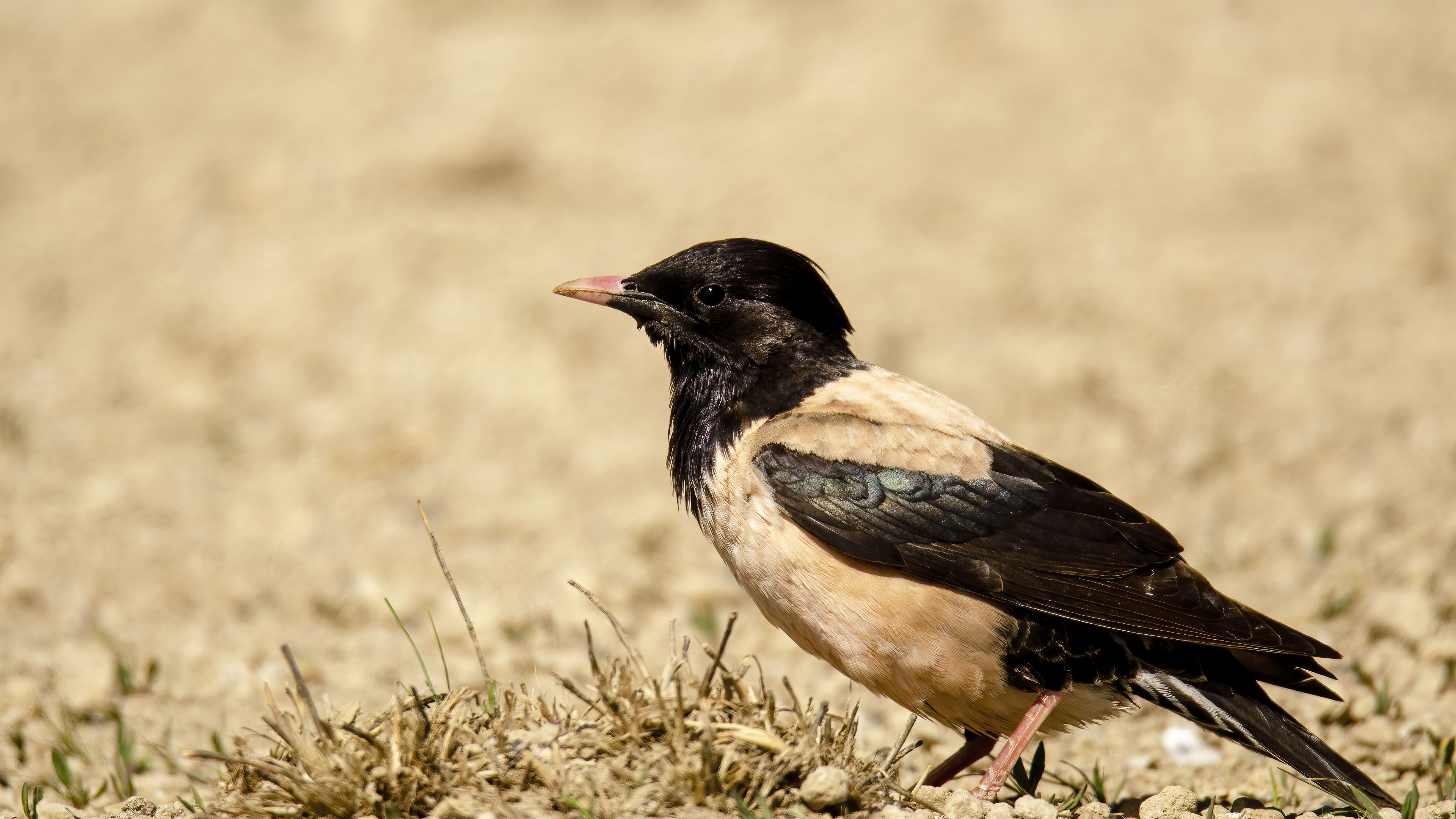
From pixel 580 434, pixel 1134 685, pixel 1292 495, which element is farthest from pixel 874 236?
pixel 1134 685

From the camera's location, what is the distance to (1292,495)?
25.9ft

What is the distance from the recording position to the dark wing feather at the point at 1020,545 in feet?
14.4

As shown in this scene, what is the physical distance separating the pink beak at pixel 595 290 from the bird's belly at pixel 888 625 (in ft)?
3.66

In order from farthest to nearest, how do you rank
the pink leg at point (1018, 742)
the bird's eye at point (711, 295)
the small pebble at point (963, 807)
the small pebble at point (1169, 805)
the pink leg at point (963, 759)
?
the bird's eye at point (711, 295) → the pink leg at point (963, 759) → the pink leg at point (1018, 742) → the small pebble at point (1169, 805) → the small pebble at point (963, 807)

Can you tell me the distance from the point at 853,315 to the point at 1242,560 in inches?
130

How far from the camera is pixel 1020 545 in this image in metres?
4.48

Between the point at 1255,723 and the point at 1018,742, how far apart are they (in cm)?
80

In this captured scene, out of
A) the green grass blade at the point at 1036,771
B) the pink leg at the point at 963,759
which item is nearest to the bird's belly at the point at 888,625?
the green grass blade at the point at 1036,771

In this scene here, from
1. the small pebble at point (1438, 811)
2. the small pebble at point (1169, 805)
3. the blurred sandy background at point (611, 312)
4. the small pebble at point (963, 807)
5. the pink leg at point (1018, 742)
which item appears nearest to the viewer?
the small pebble at point (963, 807)

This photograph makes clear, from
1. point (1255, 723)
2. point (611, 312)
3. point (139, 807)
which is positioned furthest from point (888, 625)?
point (611, 312)

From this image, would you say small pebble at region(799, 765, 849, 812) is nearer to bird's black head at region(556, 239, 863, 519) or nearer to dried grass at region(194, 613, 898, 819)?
dried grass at region(194, 613, 898, 819)

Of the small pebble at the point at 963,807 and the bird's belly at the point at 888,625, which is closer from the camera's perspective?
the small pebble at the point at 963,807

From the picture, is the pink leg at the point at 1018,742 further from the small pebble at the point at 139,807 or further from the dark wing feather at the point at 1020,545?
the small pebble at the point at 139,807

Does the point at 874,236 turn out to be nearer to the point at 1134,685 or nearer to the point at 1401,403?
the point at 1401,403
